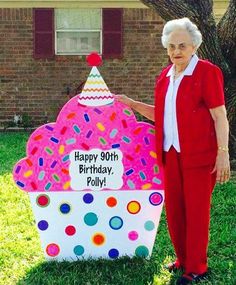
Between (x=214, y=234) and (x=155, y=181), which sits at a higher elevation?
(x=155, y=181)

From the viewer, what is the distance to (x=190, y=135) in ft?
12.3

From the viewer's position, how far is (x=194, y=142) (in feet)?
12.3

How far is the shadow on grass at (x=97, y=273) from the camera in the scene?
4121mm

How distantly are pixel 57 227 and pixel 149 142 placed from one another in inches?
38.9

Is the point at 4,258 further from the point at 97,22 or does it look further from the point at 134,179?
the point at 97,22

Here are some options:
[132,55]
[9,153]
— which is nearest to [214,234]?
[9,153]

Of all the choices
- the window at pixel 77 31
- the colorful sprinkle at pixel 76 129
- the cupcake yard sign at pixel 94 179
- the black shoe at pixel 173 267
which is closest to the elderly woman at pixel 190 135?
the black shoe at pixel 173 267

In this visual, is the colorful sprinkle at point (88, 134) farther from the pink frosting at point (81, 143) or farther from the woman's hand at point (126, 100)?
the woman's hand at point (126, 100)

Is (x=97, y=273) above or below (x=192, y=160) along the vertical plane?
below

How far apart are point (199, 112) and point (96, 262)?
152 cm

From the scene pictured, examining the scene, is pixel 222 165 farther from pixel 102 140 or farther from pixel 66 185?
pixel 66 185

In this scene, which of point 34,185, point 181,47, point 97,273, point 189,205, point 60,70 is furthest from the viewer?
point 60,70

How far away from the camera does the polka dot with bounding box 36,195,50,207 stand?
173 inches

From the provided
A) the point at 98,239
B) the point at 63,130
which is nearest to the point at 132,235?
the point at 98,239
